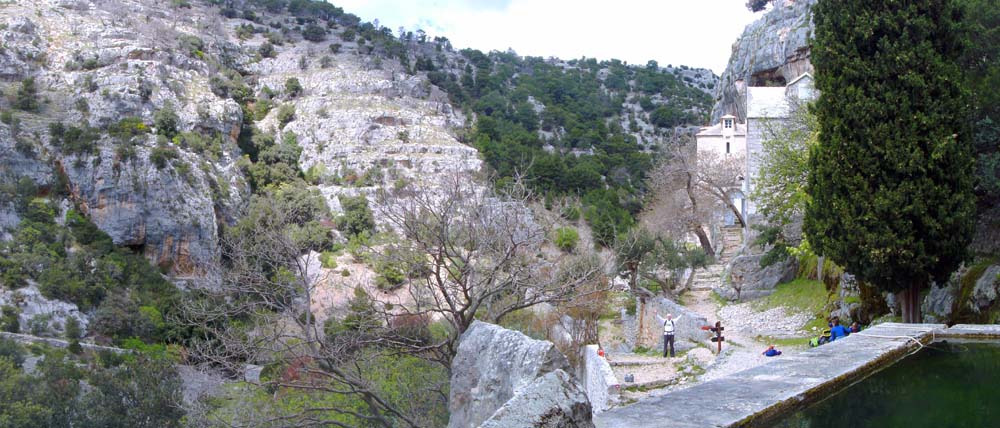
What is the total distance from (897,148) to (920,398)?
7.24 metres

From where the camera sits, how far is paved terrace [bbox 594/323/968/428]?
11.6ft

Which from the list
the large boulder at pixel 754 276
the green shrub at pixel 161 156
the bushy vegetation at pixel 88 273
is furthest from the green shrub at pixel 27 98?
the large boulder at pixel 754 276

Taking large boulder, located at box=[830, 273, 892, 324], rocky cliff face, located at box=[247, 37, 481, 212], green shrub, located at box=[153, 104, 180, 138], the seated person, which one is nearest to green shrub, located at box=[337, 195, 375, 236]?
rocky cliff face, located at box=[247, 37, 481, 212]

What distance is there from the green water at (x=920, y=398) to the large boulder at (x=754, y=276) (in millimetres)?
17520

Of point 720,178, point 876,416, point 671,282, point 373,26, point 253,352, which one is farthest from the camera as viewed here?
point 373,26

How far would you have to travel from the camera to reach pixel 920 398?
4.52 metres

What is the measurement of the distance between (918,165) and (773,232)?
402 inches

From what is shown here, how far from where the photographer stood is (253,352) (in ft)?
30.1

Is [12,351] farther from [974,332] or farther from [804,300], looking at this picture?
[974,332]

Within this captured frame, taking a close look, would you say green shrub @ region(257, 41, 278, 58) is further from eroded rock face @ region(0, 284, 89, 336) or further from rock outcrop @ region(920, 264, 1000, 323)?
rock outcrop @ region(920, 264, 1000, 323)

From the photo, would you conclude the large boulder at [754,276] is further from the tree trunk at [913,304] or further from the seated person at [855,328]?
the tree trunk at [913,304]

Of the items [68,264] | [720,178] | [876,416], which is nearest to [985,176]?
[876,416]

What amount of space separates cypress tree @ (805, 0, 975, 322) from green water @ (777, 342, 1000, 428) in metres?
5.04

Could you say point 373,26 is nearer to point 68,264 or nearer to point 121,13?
point 121,13
